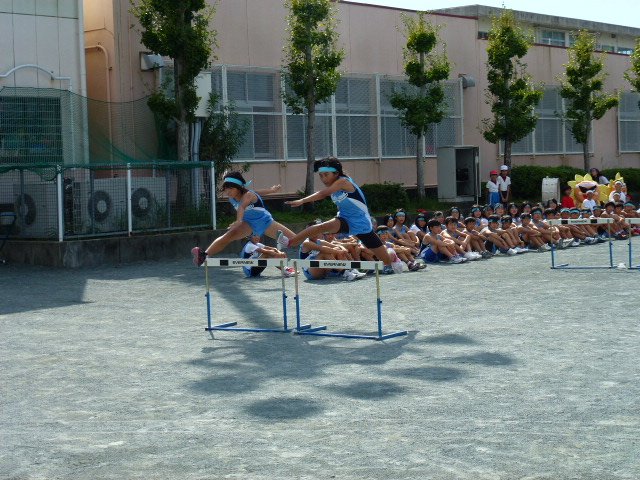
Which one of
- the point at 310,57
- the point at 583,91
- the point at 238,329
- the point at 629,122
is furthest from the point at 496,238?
the point at 629,122

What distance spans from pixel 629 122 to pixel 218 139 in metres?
22.7

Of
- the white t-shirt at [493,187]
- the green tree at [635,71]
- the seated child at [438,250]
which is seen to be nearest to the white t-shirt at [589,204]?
the white t-shirt at [493,187]

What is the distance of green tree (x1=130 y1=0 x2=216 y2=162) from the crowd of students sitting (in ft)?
16.5

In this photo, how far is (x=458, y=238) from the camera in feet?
67.7

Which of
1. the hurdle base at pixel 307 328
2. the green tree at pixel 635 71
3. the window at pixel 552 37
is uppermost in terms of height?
the window at pixel 552 37

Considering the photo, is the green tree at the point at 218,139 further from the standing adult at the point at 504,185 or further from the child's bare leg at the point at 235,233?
the child's bare leg at the point at 235,233

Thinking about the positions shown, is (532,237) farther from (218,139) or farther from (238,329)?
(238,329)

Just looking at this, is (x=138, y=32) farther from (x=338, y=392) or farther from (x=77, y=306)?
(x=338, y=392)

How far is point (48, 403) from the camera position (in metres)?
8.41

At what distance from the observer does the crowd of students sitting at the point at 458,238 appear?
17.8 metres

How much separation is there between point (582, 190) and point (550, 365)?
1938cm

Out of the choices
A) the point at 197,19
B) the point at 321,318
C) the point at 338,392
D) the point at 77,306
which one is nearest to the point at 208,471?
the point at 338,392

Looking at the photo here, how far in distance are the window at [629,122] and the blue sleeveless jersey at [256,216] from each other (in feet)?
95.9

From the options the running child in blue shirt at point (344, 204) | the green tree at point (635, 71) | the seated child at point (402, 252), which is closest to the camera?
the running child in blue shirt at point (344, 204)
